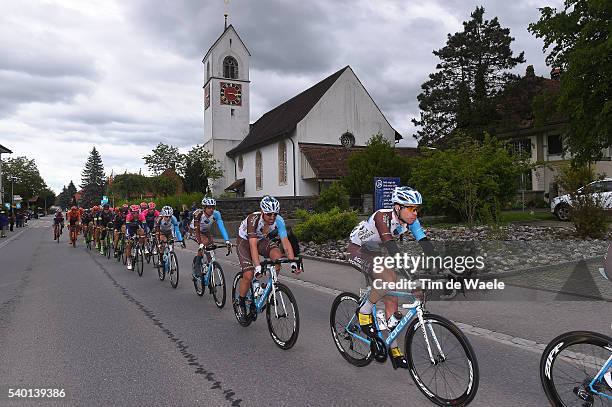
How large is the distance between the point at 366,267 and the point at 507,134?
38.0 metres

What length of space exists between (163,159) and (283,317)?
202 ft

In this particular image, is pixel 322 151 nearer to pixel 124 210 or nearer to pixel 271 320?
pixel 124 210

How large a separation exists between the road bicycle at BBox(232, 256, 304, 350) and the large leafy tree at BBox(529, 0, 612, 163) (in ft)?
63.9

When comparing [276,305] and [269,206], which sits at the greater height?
[269,206]

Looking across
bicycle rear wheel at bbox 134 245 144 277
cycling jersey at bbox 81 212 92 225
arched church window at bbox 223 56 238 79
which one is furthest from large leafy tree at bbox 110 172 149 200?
bicycle rear wheel at bbox 134 245 144 277

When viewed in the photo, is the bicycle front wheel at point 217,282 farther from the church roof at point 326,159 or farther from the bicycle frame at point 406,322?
the church roof at point 326,159

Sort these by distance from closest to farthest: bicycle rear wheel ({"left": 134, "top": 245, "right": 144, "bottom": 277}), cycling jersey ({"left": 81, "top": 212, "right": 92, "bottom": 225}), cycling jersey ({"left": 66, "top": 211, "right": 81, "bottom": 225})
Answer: bicycle rear wheel ({"left": 134, "top": 245, "right": 144, "bottom": 277}) < cycling jersey ({"left": 81, "top": 212, "right": 92, "bottom": 225}) < cycling jersey ({"left": 66, "top": 211, "right": 81, "bottom": 225})

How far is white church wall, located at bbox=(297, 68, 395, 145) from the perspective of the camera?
1548 inches

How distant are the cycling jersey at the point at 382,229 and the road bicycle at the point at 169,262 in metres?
6.53

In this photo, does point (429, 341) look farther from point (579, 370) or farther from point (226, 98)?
point (226, 98)

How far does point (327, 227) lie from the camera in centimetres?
1747

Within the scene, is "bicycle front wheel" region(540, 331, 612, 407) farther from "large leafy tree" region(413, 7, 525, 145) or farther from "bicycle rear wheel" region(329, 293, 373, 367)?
"large leafy tree" region(413, 7, 525, 145)

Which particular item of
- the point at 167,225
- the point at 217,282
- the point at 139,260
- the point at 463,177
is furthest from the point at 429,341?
the point at 463,177

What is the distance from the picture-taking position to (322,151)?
3822 cm
